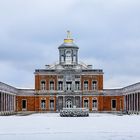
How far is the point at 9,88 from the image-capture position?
71.2 meters

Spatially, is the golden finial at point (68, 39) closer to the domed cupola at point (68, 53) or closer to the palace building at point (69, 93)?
the domed cupola at point (68, 53)

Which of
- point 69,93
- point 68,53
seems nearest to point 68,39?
point 68,53

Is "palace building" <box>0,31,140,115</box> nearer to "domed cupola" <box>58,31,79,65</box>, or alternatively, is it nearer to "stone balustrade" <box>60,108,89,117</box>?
"domed cupola" <box>58,31,79,65</box>

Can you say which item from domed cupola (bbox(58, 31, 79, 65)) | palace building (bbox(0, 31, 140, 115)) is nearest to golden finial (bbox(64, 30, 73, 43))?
domed cupola (bbox(58, 31, 79, 65))

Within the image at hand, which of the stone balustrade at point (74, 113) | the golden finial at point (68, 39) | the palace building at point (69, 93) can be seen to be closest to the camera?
the stone balustrade at point (74, 113)

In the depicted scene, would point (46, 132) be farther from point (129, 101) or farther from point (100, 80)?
point (100, 80)

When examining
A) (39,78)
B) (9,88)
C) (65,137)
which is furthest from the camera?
(39,78)

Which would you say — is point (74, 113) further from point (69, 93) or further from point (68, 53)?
point (68, 53)

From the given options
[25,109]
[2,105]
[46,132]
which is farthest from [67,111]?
[46,132]

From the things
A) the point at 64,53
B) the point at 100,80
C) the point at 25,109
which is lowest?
the point at 25,109

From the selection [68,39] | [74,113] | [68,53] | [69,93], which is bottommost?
[74,113]

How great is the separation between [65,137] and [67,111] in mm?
35360

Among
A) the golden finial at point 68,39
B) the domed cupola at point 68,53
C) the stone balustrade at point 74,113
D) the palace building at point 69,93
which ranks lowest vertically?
the stone balustrade at point 74,113

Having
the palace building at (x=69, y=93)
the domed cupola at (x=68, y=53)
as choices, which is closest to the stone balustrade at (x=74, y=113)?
the palace building at (x=69, y=93)
